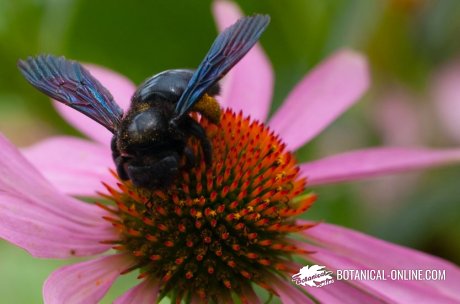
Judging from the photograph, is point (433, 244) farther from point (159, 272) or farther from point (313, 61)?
point (159, 272)

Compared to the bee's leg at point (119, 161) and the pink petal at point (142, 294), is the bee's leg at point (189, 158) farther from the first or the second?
the pink petal at point (142, 294)

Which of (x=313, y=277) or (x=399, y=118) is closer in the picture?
(x=313, y=277)

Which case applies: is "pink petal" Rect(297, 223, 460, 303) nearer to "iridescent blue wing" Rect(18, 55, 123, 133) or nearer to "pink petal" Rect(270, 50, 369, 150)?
"pink petal" Rect(270, 50, 369, 150)

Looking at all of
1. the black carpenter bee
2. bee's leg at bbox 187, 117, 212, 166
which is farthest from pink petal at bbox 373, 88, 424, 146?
the black carpenter bee

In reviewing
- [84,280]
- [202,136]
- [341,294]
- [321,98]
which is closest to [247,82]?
[321,98]

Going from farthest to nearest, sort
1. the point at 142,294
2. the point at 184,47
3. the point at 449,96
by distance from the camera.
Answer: the point at 449,96
the point at 184,47
the point at 142,294

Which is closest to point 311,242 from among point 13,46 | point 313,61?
point 313,61

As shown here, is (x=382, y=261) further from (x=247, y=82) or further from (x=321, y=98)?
(x=247, y=82)
